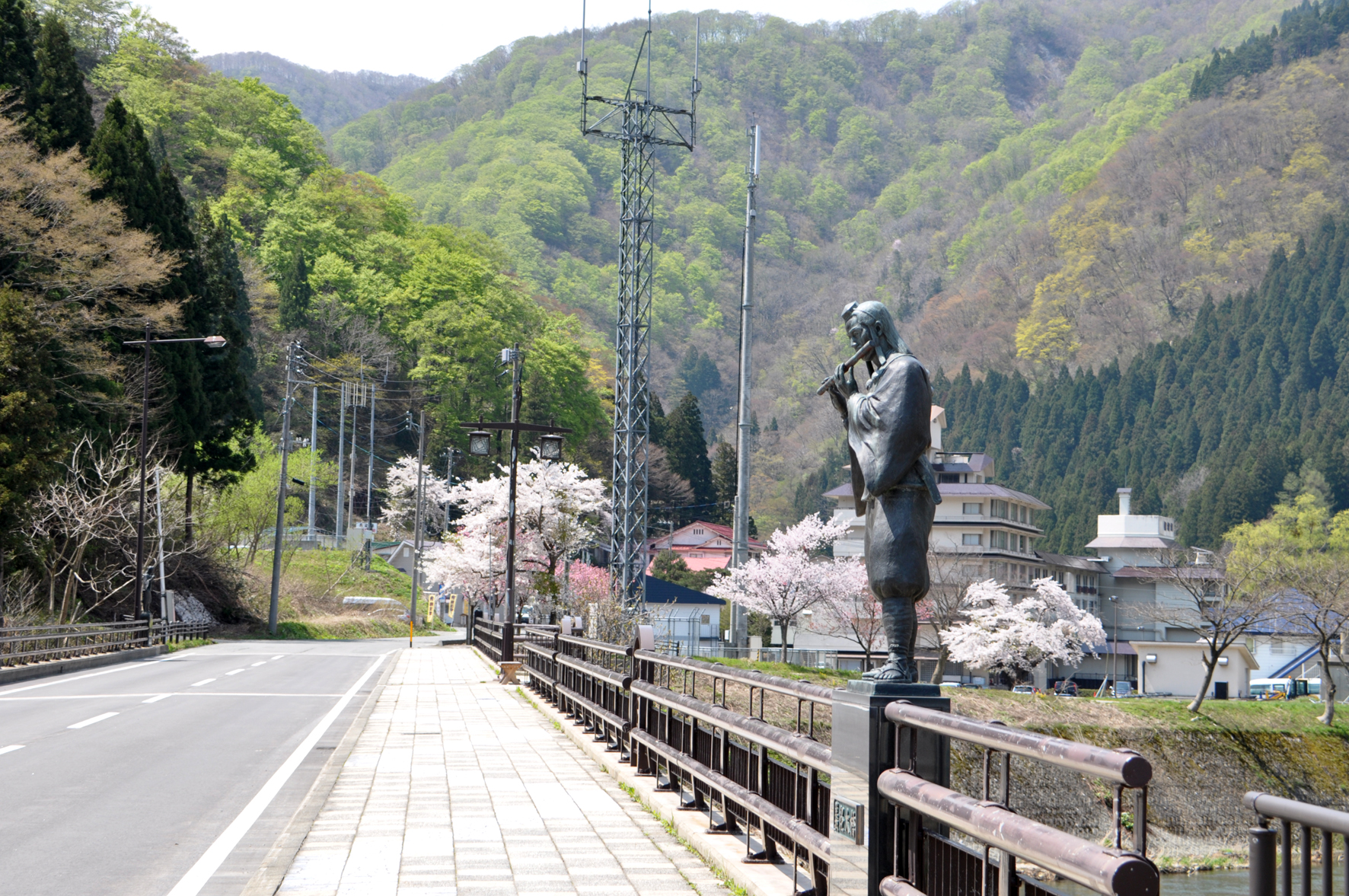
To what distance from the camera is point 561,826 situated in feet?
27.9

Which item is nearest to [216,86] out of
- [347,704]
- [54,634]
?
[54,634]

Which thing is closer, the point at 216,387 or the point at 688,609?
the point at 216,387

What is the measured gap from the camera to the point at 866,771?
15.3 feet

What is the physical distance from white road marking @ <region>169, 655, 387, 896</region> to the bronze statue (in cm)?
420

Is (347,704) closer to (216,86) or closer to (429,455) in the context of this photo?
(429,455)

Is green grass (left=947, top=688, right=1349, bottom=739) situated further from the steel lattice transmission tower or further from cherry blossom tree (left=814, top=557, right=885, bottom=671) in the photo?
cherry blossom tree (left=814, top=557, right=885, bottom=671)

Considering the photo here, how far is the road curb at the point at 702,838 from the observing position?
20.7ft

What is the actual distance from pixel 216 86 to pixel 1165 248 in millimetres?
85600

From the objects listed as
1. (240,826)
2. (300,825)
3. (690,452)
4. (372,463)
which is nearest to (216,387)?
(372,463)

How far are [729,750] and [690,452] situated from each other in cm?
8630

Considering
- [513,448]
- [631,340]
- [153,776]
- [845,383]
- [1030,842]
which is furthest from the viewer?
[631,340]

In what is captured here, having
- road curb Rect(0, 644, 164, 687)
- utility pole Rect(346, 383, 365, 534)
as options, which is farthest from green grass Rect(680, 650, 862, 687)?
utility pole Rect(346, 383, 365, 534)

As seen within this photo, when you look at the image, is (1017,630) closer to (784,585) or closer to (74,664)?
(784,585)

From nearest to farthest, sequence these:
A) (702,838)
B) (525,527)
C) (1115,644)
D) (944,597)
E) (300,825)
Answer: (702,838) < (300,825) < (525,527) < (944,597) < (1115,644)
